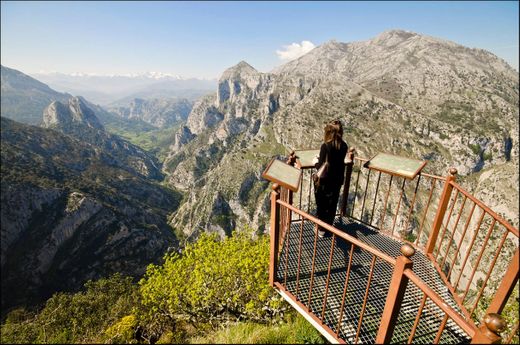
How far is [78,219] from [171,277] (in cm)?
11320

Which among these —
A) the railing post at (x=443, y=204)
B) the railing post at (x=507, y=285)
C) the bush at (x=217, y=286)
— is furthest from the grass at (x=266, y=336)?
the railing post at (x=443, y=204)

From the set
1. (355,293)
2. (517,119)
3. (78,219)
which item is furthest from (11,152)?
(517,119)

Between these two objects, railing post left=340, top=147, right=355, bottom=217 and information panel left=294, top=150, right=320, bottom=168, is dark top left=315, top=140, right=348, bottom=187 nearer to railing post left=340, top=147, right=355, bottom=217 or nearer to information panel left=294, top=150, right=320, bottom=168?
information panel left=294, top=150, right=320, bottom=168

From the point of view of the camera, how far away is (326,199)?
7.56m

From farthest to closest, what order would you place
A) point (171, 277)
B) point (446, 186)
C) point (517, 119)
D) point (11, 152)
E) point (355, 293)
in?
point (517, 119)
point (11, 152)
point (171, 277)
point (446, 186)
point (355, 293)

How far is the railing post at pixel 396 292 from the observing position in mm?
3525

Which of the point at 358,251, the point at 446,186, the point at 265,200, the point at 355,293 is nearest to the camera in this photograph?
the point at 355,293

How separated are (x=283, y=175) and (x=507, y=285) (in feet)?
13.5

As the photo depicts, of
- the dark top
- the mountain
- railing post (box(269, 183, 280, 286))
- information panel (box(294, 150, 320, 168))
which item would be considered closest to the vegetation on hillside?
railing post (box(269, 183, 280, 286))

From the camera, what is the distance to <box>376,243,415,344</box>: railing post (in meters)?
3.53

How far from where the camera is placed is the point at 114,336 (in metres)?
6.93

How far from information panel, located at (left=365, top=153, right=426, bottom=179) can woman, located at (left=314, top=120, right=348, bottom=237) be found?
1.28 meters

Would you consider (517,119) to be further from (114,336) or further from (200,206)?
(114,336)

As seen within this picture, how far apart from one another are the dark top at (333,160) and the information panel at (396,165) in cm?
127
